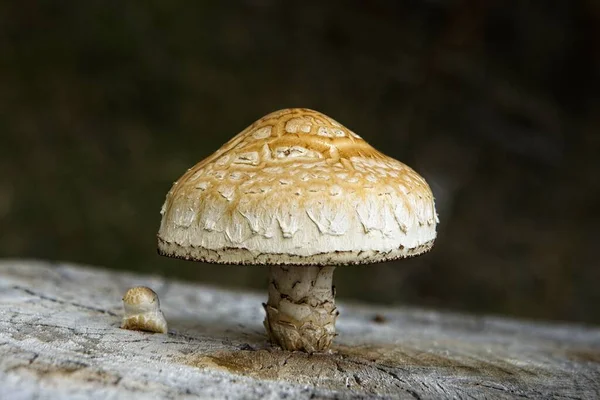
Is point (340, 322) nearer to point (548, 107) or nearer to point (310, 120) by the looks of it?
Result: point (310, 120)

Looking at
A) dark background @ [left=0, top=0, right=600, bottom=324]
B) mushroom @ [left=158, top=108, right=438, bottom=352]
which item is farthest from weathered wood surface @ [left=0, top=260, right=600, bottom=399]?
dark background @ [left=0, top=0, right=600, bottom=324]

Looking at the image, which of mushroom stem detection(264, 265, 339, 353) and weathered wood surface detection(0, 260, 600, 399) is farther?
mushroom stem detection(264, 265, 339, 353)

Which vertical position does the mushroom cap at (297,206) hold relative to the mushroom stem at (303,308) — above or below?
above

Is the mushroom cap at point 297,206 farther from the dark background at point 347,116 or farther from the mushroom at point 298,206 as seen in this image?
the dark background at point 347,116

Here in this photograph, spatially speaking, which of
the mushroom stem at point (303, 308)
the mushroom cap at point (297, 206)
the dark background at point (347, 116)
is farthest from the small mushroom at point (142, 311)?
the dark background at point (347, 116)

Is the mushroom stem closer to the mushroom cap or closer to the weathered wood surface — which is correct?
the weathered wood surface

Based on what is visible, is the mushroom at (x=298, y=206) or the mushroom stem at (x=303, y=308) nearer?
the mushroom at (x=298, y=206)
